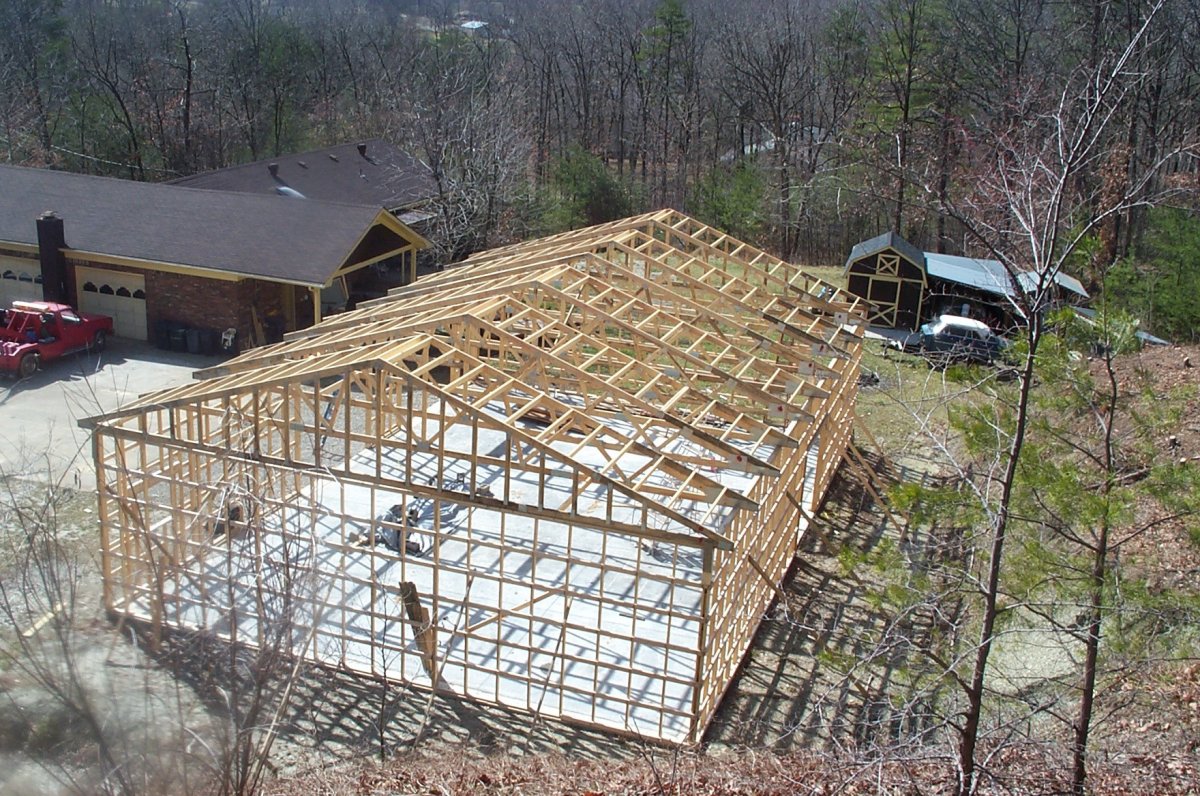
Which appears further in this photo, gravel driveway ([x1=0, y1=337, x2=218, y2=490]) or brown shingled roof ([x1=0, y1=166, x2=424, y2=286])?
brown shingled roof ([x1=0, y1=166, x2=424, y2=286])

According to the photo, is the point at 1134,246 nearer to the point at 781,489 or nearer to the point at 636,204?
the point at 636,204

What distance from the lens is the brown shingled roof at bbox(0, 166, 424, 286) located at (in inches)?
1021

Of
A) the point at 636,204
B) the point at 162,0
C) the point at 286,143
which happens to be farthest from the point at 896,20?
the point at 162,0

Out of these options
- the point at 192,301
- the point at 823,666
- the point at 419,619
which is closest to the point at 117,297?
the point at 192,301

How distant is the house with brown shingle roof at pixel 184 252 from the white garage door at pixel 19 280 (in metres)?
0.03

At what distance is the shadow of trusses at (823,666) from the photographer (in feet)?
41.1

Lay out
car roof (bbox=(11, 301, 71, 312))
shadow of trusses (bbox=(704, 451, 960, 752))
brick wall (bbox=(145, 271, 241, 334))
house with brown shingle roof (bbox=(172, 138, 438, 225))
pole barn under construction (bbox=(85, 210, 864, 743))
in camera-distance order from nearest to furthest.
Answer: shadow of trusses (bbox=(704, 451, 960, 752))
pole barn under construction (bbox=(85, 210, 864, 743))
car roof (bbox=(11, 301, 71, 312))
brick wall (bbox=(145, 271, 241, 334))
house with brown shingle roof (bbox=(172, 138, 438, 225))

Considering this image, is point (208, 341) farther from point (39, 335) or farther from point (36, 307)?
point (36, 307)

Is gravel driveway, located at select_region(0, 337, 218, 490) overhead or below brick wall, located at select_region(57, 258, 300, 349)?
below

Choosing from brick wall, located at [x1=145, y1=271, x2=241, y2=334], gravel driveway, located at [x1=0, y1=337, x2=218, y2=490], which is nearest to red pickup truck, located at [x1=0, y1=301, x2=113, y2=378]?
gravel driveway, located at [x1=0, y1=337, x2=218, y2=490]

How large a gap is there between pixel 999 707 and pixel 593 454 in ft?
33.8

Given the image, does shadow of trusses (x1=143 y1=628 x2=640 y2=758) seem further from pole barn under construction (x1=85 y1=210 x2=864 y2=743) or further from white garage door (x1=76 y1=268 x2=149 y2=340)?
white garage door (x1=76 y1=268 x2=149 y2=340)

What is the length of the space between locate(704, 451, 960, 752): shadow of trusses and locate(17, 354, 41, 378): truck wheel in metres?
17.2

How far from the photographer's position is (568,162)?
42156 millimetres
